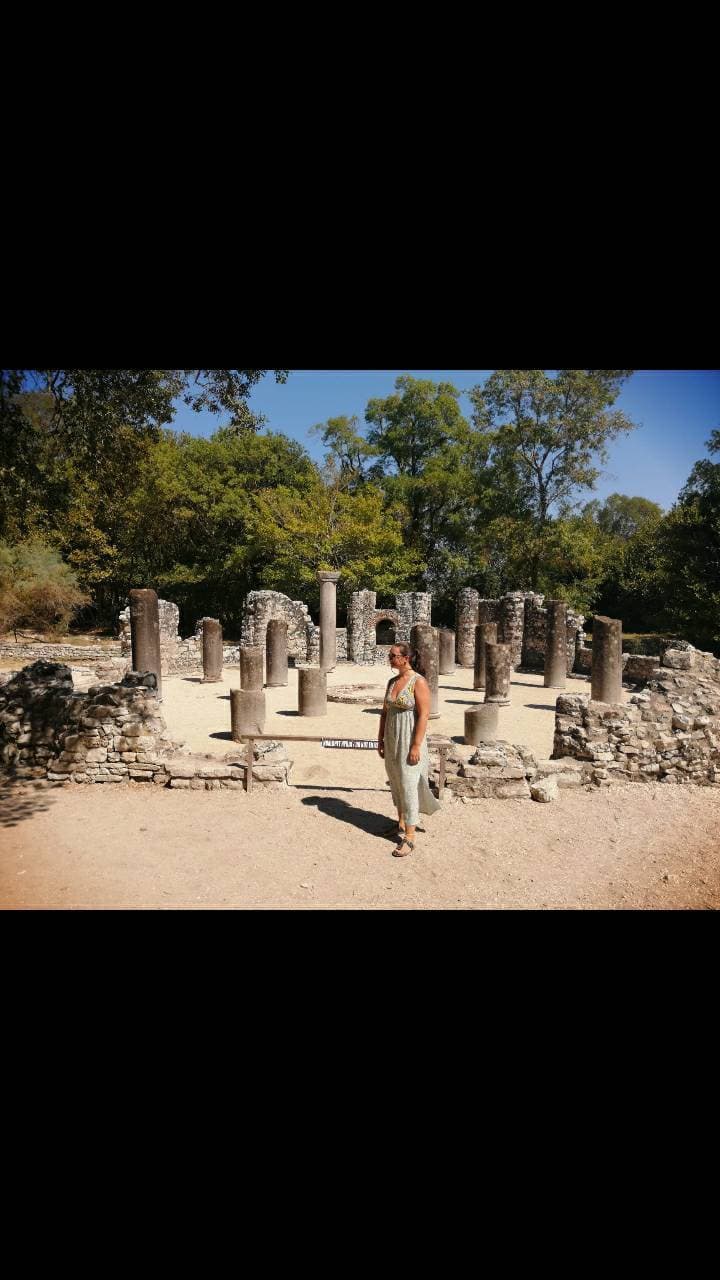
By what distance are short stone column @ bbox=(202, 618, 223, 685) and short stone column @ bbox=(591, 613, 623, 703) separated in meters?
9.47

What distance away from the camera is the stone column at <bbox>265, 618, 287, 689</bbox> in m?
16.5

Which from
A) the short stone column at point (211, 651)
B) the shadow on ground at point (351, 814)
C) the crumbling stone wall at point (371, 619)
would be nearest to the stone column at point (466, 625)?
the crumbling stone wall at point (371, 619)

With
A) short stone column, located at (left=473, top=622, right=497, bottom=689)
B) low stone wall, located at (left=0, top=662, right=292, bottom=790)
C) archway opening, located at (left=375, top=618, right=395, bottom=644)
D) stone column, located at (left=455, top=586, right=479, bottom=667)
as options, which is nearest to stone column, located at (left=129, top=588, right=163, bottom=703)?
low stone wall, located at (left=0, top=662, right=292, bottom=790)

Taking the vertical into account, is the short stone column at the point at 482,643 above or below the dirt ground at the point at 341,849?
above

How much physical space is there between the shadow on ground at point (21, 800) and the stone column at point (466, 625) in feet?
52.0

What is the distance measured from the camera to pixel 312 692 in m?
12.6

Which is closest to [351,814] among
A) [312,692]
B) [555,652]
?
[312,692]

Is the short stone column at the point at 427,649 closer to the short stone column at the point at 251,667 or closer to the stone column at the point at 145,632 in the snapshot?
the short stone column at the point at 251,667

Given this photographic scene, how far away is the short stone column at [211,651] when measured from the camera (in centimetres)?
1691

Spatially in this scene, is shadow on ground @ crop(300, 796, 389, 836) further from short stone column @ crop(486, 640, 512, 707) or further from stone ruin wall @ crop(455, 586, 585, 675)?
stone ruin wall @ crop(455, 586, 585, 675)

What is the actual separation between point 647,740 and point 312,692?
6478 millimetres
